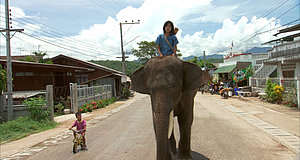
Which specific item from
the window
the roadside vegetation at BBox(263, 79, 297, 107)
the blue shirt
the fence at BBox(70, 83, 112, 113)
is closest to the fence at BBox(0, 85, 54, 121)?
the fence at BBox(70, 83, 112, 113)

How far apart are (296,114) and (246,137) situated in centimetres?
570

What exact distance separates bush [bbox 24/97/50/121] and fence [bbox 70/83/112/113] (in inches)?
166

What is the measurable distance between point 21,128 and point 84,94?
8108mm

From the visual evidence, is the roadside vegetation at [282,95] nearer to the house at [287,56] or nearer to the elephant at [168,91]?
the house at [287,56]

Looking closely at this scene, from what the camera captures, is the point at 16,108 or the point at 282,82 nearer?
the point at 16,108

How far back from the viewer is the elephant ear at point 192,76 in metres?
4.21

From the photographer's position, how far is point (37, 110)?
11.1 meters

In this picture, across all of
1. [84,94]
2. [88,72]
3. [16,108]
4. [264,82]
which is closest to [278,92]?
[264,82]

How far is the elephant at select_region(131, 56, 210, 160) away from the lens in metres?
3.64

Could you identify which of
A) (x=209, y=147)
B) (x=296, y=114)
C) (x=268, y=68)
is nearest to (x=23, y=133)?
(x=209, y=147)

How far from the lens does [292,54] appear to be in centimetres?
1770

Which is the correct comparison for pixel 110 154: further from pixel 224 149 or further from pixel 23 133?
pixel 23 133

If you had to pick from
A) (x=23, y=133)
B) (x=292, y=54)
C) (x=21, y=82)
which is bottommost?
(x=23, y=133)

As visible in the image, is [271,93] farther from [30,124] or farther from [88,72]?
[88,72]
